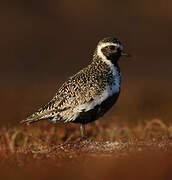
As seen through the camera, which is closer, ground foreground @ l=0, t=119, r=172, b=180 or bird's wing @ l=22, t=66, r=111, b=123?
ground foreground @ l=0, t=119, r=172, b=180

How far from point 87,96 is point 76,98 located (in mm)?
117

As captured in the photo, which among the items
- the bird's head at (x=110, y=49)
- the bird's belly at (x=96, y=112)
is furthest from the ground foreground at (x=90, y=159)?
the bird's head at (x=110, y=49)

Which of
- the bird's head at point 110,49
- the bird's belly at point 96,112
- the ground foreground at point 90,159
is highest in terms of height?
the bird's head at point 110,49

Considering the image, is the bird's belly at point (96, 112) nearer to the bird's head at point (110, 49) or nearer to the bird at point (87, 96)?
the bird at point (87, 96)

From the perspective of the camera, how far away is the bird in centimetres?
532

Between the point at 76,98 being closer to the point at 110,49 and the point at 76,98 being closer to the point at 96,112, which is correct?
the point at 96,112

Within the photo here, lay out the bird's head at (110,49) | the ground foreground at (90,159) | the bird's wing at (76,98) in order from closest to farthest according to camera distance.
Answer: the ground foreground at (90,159) < the bird's wing at (76,98) < the bird's head at (110,49)

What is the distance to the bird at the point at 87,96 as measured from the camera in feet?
17.5

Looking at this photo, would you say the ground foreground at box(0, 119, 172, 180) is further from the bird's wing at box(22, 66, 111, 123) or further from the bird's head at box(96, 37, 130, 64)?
the bird's head at box(96, 37, 130, 64)

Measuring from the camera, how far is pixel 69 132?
682cm

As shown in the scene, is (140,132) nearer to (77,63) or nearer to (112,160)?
(112,160)

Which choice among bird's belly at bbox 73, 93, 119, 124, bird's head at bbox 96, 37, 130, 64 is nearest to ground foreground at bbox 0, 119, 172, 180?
bird's belly at bbox 73, 93, 119, 124

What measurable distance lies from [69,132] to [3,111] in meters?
4.90

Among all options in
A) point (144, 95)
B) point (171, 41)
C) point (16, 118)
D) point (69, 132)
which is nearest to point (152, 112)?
point (144, 95)
